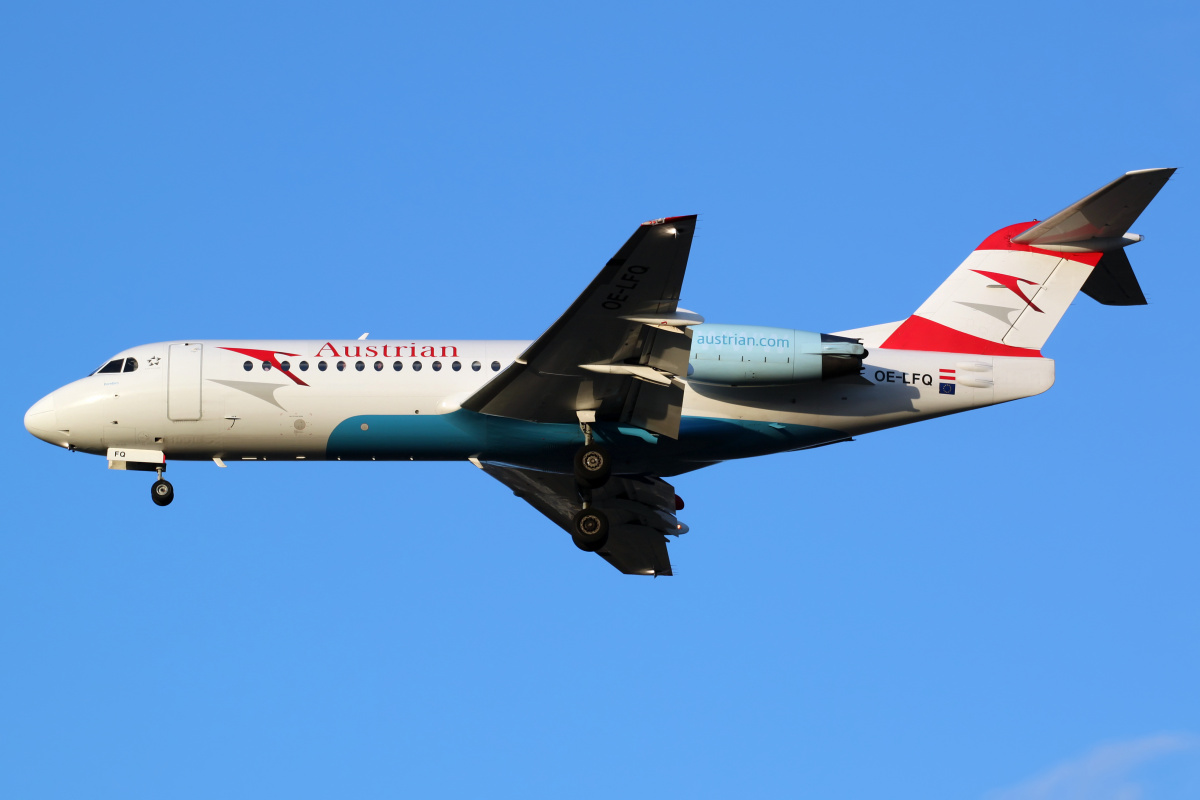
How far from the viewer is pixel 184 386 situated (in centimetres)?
2683

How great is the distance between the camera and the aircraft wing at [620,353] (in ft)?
71.7

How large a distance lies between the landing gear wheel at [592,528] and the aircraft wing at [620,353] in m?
1.80

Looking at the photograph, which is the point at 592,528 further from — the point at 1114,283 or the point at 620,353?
the point at 1114,283

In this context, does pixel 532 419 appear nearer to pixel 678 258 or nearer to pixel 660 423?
pixel 660 423

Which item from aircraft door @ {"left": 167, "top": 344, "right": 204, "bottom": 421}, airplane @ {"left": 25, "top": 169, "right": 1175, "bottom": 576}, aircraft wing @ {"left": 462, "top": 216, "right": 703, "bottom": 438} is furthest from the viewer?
aircraft door @ {"left": 167, "top": 344, "right": 204, "bottom": 421}

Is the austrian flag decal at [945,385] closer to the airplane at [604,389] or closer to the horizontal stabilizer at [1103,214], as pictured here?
the airplane at [604,389]

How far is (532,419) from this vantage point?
26016mm

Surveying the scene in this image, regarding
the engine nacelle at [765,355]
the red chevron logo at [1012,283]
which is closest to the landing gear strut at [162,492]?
the engine nacelle at [765,355]

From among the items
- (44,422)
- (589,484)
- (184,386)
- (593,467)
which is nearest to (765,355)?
(593,467)

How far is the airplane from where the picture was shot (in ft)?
82.4

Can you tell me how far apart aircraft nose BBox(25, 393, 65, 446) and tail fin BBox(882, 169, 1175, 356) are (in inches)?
625

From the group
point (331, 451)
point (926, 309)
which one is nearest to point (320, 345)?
point (331, 451)

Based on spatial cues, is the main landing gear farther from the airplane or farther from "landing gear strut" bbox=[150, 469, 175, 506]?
"landing gear strut" bbox=[150, 469, 175, 506]

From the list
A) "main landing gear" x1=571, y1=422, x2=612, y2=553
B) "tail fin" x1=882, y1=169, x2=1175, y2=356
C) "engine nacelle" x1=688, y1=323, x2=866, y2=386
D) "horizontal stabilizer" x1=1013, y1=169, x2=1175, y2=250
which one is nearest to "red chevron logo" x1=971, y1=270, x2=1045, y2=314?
"tail fin" x1=882, y1=169, x2=1175, y2=356
